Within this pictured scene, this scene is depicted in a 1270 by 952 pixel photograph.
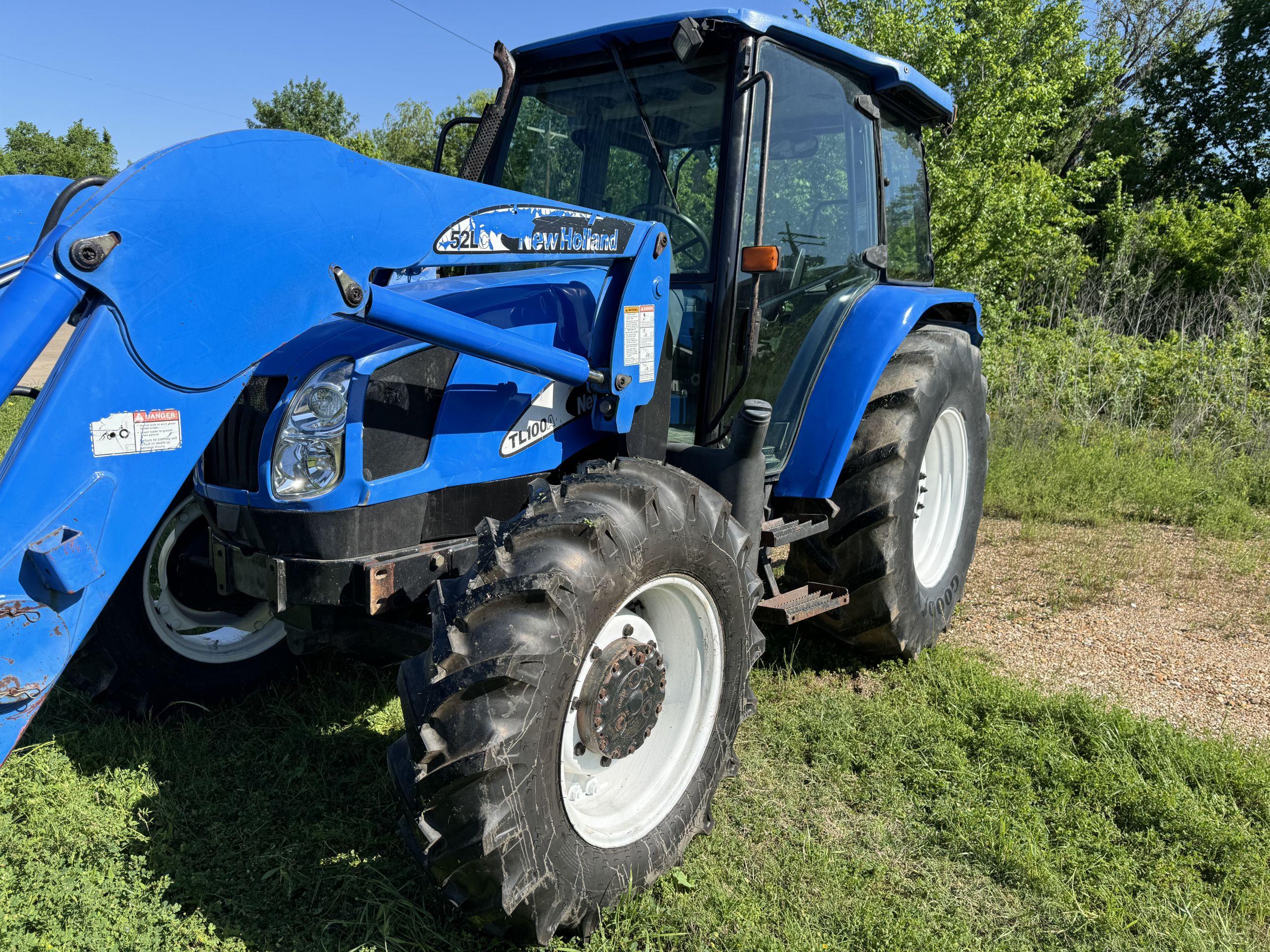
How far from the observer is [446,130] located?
3.37m

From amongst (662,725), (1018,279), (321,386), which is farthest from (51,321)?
(1018,279)

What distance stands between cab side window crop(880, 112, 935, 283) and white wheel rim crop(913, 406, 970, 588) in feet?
2.43

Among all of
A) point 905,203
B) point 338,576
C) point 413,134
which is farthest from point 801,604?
point 413,134

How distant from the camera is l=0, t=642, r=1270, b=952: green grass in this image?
2252 millimetres

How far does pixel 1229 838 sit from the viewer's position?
258 centimetres

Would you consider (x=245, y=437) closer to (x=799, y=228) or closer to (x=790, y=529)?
(x=790, y=529)

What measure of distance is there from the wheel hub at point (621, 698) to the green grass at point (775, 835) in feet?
1.37

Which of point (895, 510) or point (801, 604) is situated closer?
point (801, 604)

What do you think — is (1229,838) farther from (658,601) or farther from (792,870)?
(658,601)

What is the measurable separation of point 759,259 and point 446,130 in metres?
1.33

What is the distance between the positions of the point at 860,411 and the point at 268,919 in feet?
7.79

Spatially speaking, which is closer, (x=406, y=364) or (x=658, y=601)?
(x=406, y=364)

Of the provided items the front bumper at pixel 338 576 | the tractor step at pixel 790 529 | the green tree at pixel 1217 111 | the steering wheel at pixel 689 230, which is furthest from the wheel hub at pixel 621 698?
the green tree at pixel 1217 111

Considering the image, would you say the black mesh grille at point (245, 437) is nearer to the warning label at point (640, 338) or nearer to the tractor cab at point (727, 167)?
the warning label at point (640, 338)
